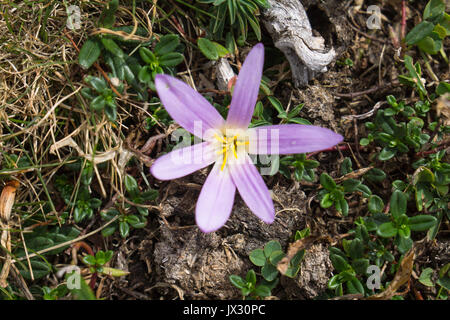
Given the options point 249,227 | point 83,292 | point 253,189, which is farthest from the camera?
point 249,227

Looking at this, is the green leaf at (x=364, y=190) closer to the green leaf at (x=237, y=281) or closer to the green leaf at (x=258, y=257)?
the green leaf at (x=258, y=257)

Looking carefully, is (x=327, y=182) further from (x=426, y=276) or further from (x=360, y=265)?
(x=426, y=276)

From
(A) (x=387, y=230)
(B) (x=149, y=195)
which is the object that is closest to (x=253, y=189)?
(B) (x=149, y=195)

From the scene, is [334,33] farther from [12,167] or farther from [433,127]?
[12,167]

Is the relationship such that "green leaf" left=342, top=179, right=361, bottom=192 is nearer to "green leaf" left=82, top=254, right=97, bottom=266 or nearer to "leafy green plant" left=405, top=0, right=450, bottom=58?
"leafy green plant" left=405, top=0, right=450, bottom=58

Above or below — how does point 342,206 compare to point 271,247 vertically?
above

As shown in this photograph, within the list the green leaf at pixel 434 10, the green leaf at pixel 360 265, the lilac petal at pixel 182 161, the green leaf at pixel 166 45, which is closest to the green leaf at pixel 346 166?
the green leaf at pixel 360 265

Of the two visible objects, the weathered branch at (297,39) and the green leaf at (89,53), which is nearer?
the green leaf at (89,53)

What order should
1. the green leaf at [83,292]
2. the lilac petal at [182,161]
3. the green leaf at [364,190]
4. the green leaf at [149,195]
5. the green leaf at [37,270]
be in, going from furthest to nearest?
1. the green leaf at [364,190]
2. the green leaf at [149,195]
3. the green leaf at [37,270]
4. the green leaf at [83,292]
5. the lilac petal at [182,161]
